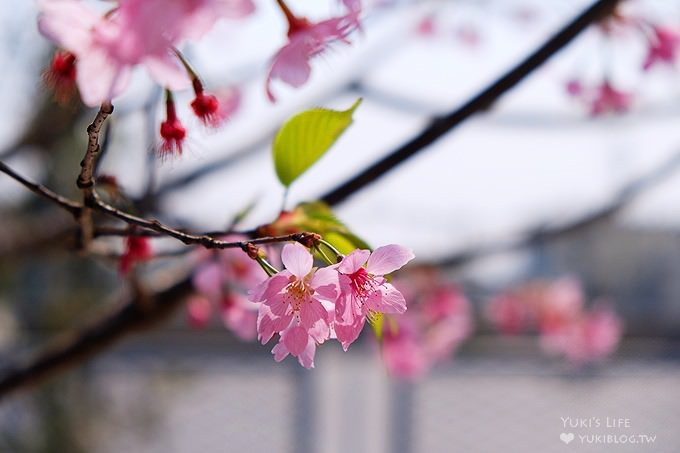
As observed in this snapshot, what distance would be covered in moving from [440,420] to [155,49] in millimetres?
2307

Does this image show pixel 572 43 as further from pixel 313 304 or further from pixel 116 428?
pixel 116 428

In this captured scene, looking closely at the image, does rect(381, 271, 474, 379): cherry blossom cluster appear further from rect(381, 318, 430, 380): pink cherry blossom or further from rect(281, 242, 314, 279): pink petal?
rect(281, 242, 314, 279): pink petal

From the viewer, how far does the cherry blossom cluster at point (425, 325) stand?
1.31 metres

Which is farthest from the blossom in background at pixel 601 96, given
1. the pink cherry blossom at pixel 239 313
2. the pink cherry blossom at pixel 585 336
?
the pink cherry blossom at pixel 585 336

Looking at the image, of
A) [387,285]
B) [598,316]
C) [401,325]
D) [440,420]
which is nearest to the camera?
[387,285]

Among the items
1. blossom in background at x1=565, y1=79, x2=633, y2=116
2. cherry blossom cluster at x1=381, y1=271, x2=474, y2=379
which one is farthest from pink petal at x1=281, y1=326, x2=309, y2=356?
cherry blossom cluster at x1=381, y1=271, x2=474, y2=379

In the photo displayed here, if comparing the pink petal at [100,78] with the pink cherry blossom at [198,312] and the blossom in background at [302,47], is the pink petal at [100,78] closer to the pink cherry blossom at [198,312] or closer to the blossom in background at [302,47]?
the blossom in background at [302,47]

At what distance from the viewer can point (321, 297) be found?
382mm

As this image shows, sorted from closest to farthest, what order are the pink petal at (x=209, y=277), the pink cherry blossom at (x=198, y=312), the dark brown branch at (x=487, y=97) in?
the dark brown branch at (x=487, y=97) → the pink petal at (x=209, y=277) → the pink cherry blossom at (x=198, y=312)

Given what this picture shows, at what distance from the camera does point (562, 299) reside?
6.36 ft

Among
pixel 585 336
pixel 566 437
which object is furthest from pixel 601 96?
pixel 585 336

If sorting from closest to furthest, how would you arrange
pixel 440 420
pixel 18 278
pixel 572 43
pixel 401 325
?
pixel 572 43, pixel 401 325, pixel 440 420, pixel 18 278

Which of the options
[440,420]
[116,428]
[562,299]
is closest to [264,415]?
[440,420]

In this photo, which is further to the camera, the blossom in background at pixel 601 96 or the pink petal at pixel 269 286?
the blossom in background at pixel 601 96
